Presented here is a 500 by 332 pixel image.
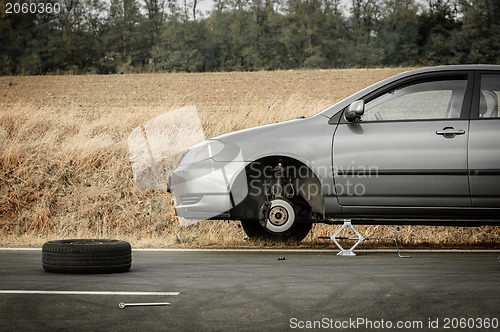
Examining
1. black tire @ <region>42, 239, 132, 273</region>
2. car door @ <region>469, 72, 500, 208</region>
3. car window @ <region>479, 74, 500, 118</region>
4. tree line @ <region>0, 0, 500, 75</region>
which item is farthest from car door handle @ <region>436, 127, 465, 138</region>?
tree line @ <region>0, 0, 500, 75</region>

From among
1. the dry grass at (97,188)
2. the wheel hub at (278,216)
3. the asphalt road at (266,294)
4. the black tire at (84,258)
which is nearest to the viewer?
the asphalt road at (266,294)

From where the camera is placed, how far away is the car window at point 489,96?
809 cm

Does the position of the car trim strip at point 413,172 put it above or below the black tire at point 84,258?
above

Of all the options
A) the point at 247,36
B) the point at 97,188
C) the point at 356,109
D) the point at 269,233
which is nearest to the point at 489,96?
the point at 356,109

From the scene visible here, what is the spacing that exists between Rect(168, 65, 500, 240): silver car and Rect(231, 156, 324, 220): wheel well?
0.01m

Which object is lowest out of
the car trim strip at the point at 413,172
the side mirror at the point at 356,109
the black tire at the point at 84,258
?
the black tire at the point at 84,258

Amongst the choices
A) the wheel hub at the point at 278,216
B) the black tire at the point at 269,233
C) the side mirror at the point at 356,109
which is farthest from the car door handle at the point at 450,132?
the black tire at the point at 269,233

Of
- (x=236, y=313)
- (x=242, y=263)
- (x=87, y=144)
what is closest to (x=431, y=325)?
(x=236, y=313)

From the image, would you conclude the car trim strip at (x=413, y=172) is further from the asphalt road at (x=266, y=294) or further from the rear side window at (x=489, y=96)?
the asphalt road at (x=266, y=294)

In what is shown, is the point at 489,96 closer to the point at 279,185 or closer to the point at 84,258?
the point at 279,185

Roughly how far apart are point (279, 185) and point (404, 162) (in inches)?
56.1

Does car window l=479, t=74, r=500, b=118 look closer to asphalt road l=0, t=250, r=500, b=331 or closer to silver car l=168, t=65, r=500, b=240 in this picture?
silver car l=168, t=65, r=500, b=240

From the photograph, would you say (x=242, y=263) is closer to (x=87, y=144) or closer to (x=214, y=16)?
(x=87, y=144)

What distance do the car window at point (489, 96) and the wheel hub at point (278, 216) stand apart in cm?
236
